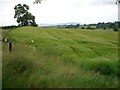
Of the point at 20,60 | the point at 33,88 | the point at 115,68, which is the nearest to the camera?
the point at 33,88

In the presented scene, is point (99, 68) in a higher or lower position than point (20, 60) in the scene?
lower

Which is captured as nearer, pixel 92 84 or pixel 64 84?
pixel 64 84

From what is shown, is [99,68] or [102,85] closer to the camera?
[102,85]

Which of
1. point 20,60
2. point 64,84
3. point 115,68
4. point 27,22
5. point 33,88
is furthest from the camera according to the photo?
point 27,22

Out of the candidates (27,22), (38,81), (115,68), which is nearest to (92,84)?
(38,81)

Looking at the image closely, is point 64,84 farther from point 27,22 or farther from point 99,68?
point 27,22

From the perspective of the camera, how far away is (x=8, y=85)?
39.2 feet

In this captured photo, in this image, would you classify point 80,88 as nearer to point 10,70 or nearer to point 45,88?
point 45,88

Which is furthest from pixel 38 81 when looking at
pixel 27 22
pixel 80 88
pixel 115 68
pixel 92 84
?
pixel 27 22

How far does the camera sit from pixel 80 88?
498 inches

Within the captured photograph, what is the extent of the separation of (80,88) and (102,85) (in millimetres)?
1453

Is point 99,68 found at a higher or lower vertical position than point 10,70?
lower

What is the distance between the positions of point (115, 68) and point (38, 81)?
40.9 feet

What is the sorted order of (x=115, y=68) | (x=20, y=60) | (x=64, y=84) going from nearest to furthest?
(x=64, y=84) < (x=20, y=60) < (x=115, y=68)
